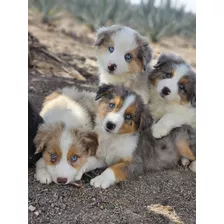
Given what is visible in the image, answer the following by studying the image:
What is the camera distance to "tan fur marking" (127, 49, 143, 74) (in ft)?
13.2

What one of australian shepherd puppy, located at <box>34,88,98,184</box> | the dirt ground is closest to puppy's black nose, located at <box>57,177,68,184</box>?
australian shepherd puppy, located at <box>34,88,98,184</box>

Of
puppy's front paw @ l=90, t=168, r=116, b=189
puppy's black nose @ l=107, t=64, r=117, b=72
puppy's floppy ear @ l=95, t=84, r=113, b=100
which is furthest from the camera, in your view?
puppy's black nose @ l=107, t=64, r=117, b=72

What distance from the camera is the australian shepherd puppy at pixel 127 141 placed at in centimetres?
361

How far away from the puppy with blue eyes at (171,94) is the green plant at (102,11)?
1.41 m

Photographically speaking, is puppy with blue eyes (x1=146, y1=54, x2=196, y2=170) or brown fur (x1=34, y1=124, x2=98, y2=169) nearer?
brown fur (x1=34, y1=124, x2=98, y2=169)

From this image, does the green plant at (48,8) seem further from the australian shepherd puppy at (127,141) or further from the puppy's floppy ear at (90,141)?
the puppy's floppy ear at (90,141)

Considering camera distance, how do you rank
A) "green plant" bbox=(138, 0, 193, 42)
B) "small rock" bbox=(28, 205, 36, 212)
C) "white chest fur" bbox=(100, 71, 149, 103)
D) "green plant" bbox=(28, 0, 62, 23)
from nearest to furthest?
"small rock" bbox=(28, 205, 36, 212) < "white chest fur" bbox=(100, 71, 149, 103) < "green plant" bbox=(138, 0, 193, 42) < "green plant" bbox=(28, 0, 62, 23)

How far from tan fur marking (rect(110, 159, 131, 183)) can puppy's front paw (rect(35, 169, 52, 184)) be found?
1.84ft

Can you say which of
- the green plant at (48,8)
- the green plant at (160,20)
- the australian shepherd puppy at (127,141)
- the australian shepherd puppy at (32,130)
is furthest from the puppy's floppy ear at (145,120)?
the green plant at (48,8)

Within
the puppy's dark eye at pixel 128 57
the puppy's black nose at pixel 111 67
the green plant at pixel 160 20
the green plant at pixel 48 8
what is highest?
the green plant at pixel 48 8

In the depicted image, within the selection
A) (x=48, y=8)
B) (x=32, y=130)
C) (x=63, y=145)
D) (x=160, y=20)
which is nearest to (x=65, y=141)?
(x=63, y=145)

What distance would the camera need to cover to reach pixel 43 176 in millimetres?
3555

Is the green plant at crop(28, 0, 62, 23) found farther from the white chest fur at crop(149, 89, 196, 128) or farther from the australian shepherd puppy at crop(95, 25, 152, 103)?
the white chest fur at crop(149, 89, 196, 128)
